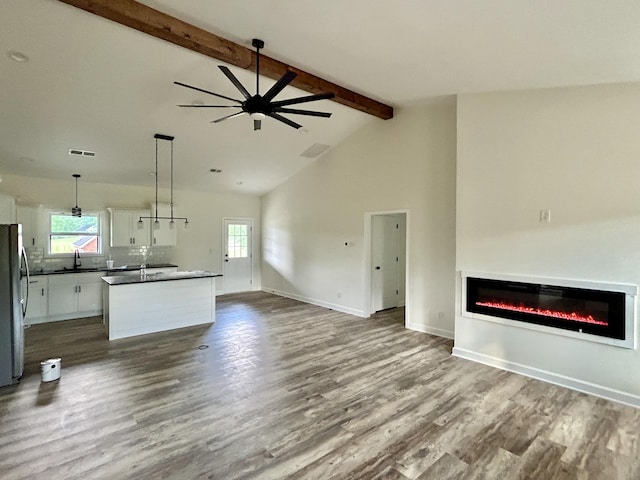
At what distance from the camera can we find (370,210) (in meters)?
6.38

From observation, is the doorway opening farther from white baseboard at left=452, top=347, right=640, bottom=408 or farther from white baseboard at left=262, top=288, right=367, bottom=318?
white baseboard at left=452, top=347, right=640, bottom=408

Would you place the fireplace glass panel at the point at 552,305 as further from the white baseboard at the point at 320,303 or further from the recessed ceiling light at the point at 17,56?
the recessed ceiling light at the point at 17,56

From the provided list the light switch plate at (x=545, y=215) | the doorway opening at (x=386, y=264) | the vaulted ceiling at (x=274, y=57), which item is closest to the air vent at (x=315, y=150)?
the vaulted ceiling at (x=274, y=57)

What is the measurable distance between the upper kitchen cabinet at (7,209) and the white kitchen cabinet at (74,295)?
1179 millimetres

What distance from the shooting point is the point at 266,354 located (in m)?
4.52

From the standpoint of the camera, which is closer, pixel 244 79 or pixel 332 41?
pixel 332 41

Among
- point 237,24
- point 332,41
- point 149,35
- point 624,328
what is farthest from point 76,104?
point 624,328

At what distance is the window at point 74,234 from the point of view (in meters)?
6.72

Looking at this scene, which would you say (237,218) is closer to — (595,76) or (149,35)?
(149,35)

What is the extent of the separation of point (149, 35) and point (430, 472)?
4.55m

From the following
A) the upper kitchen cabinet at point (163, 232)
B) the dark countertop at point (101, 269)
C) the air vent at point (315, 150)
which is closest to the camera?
the dark countertop at point (101, 269)

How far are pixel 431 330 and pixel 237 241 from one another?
5694mm

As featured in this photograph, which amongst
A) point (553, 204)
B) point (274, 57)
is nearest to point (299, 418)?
point (553, 204)

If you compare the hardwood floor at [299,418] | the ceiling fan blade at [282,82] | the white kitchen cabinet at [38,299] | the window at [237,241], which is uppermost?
the ceiling fan blade at [282,82]
